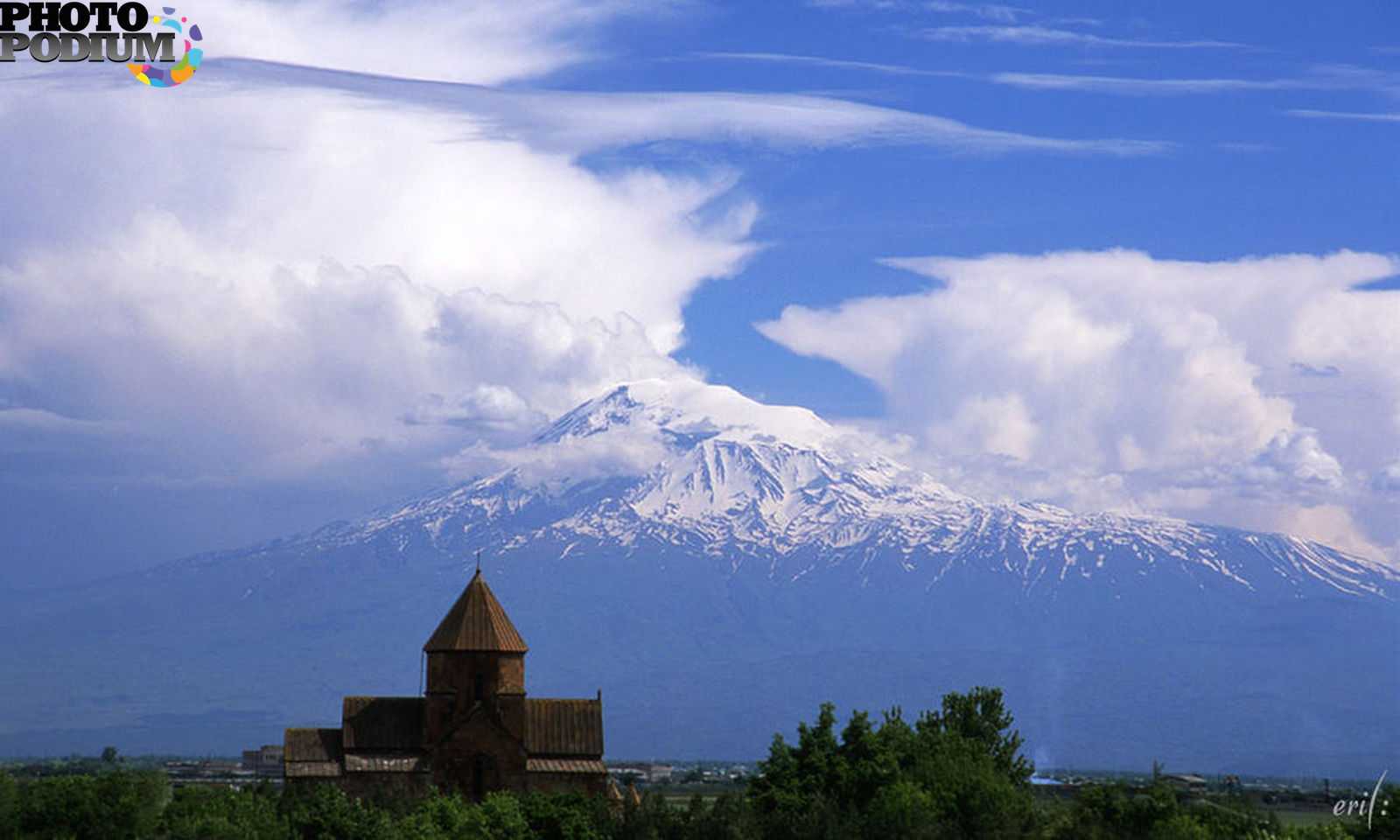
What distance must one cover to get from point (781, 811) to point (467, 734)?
2302cm

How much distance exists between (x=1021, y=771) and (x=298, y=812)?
40596mm

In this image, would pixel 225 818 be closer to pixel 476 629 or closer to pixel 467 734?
pixel 467 734

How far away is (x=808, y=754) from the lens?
273 feet

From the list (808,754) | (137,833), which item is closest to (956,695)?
(808,754)

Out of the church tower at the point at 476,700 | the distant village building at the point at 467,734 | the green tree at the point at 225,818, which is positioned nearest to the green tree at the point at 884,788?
the distant village building at the point at 467,734

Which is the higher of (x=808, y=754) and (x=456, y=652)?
(x=456, y=652)

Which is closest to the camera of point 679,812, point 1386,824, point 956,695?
point 1386,824

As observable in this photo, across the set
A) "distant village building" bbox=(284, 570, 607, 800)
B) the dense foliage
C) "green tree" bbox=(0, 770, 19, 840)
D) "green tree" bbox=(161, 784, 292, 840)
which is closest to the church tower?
"distant village building" bbox=(284, 570, 607, 800)

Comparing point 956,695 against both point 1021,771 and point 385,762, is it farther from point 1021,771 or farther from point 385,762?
point 385,762

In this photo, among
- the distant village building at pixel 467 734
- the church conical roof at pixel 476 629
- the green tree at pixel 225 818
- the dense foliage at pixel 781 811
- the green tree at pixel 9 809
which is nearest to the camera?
the green tree at pixel 225 818

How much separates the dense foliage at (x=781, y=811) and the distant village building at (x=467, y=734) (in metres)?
5.36

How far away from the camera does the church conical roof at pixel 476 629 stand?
96.6 metres

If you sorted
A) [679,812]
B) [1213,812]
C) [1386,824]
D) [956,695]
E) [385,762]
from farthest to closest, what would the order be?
[956,695], [385,762], [679,812], [1213,812], [1386,824]

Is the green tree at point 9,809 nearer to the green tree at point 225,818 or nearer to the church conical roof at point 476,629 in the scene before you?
the green tree at point 225,818
